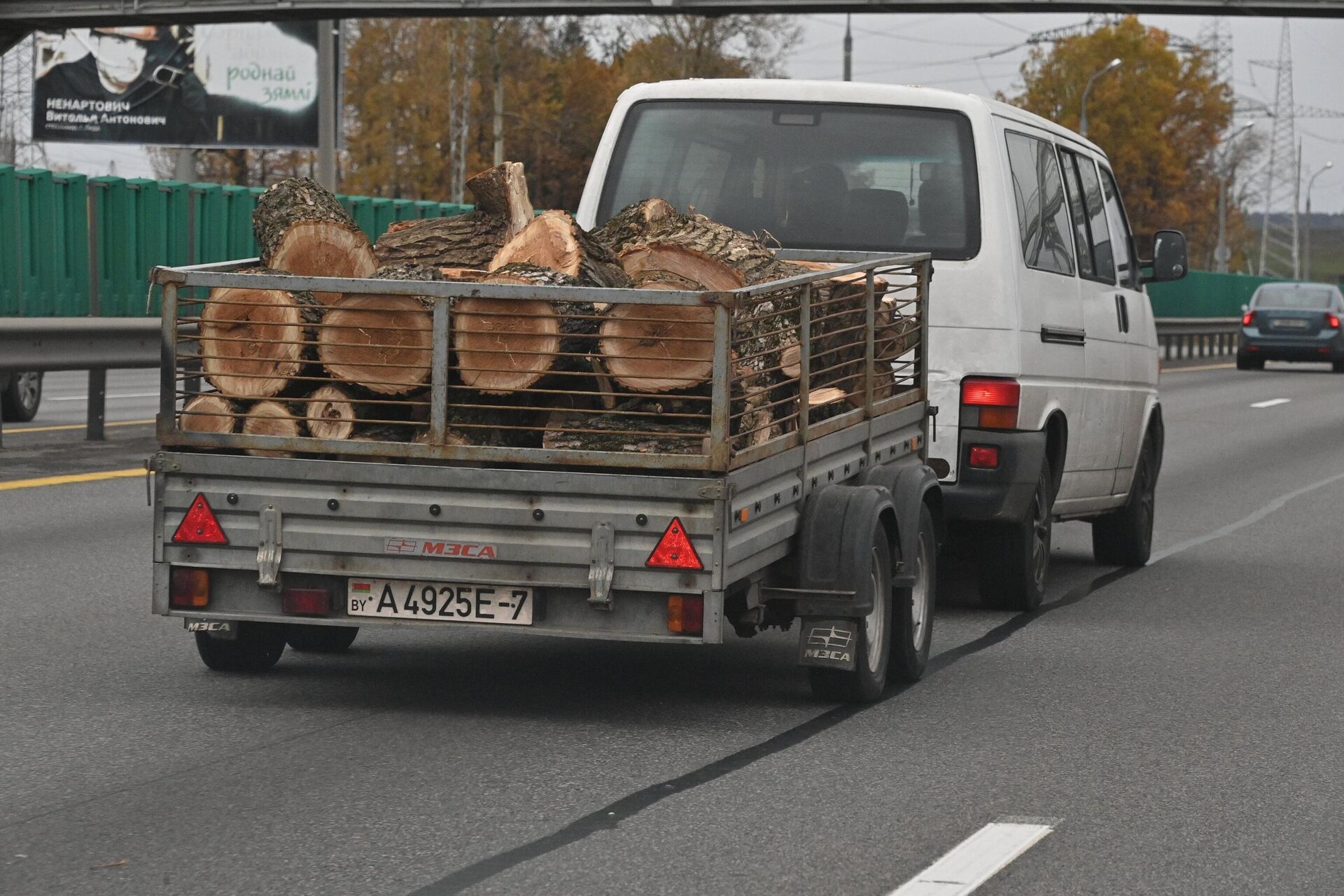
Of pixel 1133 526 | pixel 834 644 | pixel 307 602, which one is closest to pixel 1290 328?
pixel 1133 526

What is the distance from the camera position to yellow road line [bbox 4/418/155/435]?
61.3 feet

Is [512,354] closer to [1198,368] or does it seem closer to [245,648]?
[245,648]

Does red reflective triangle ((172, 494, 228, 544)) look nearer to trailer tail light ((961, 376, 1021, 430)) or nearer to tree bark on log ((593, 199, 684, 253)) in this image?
tree bark on log ((593, 199, 684, 253))

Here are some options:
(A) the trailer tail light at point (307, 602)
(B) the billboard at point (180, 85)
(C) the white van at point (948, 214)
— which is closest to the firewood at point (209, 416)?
(A) the trailer tail light at point (307, 602)

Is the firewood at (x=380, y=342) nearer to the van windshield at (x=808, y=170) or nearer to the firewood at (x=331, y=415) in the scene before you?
the firewood at (x=331, y=415)

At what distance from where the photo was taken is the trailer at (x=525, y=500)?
6.62 meters

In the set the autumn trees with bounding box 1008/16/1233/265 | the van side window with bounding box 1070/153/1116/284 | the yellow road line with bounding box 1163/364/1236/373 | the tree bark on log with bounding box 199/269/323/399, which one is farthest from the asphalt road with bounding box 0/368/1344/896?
the autumn trees with bounding box 1008/16/1233/265

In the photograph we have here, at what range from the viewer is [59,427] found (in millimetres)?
19406

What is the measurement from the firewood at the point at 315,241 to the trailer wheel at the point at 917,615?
2.16 metres

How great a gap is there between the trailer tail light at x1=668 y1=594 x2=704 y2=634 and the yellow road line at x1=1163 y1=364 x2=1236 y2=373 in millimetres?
33955

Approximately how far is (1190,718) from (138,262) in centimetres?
1326

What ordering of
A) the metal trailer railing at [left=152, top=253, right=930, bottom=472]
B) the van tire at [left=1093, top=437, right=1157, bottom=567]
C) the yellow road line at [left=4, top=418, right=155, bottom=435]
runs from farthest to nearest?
the yellow road line at [left=4, top=418, right=155, bottom=435] < the van tire at [left=1093, top=437, right=1157, bottom=567] < the metal trailer railing at [left=152, top=253, right=930, bottom=472]

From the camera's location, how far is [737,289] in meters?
6.68

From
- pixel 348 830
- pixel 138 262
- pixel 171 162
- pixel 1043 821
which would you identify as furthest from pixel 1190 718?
pixel 171 162
